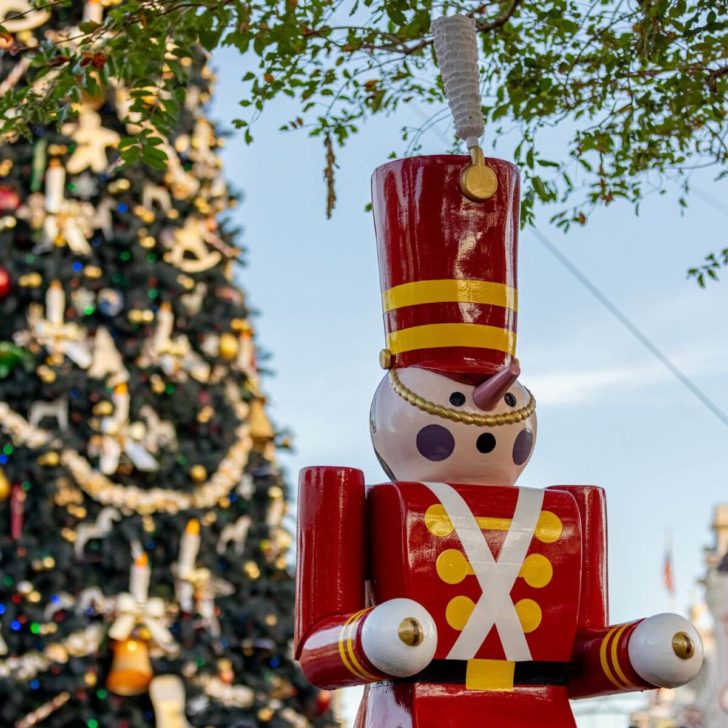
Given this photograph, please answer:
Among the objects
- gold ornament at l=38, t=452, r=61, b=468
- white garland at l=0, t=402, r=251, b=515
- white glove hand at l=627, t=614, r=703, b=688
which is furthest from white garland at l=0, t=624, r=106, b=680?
white glove hand at l=627, t=614, r=703, b=688

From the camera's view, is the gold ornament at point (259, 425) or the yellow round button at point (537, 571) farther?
the gold ornament at point (259, 425)

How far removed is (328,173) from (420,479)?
129 cm

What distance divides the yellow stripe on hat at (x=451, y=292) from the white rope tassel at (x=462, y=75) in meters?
0.38

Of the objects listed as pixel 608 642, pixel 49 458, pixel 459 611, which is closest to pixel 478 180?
pixel 459 611

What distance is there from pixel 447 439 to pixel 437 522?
9.3 inches

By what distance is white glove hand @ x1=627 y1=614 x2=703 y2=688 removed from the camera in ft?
11.2

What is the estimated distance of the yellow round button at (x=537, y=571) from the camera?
3.58 m

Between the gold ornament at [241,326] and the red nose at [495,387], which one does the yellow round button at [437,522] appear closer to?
the red nose at [495,387]

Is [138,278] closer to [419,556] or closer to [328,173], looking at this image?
[328,173]

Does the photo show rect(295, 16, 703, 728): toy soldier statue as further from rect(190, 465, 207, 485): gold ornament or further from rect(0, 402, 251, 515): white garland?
rect(190, 465, 207, 485): gold ornament

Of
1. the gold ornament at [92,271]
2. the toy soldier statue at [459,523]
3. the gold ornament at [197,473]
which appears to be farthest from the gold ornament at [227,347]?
the toy soldier statue at [459,523]

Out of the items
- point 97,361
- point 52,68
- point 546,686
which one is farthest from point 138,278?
point 546,686

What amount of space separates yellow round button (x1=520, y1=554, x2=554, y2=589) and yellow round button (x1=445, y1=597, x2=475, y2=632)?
0.52 ft

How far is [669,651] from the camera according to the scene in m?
3.41
